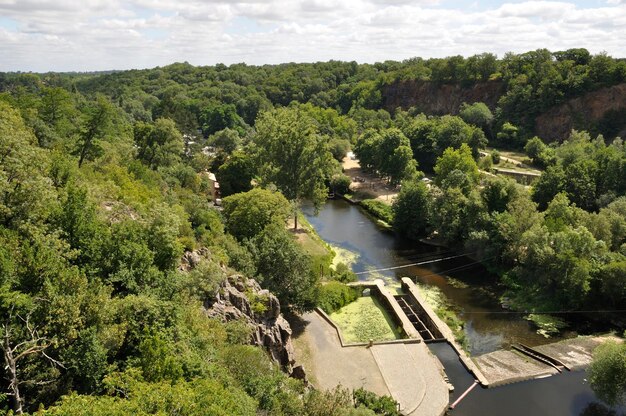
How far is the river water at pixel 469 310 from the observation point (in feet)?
88.3

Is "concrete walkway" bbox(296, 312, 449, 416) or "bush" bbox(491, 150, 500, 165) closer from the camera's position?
"concrete walkway" bbox(296, 312, 449, 416)

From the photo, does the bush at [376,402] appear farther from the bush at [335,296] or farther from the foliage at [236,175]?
the foliage at [236,175]

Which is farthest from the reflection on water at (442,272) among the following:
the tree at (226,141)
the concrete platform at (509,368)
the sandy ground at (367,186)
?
the tree at (226,141)

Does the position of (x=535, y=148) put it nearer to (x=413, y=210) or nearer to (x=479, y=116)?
(x=479, y=116)

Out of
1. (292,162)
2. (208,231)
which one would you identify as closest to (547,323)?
(208,231)

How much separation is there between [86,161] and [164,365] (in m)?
27.4

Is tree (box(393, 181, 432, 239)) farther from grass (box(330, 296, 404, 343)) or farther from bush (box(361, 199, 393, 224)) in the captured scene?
grass (box(330, 296, 404, 343))

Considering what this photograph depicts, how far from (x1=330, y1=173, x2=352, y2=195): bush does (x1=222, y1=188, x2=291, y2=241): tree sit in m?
28.9

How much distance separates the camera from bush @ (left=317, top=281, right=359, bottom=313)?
34.5 metres

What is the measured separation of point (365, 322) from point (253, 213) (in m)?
12.1

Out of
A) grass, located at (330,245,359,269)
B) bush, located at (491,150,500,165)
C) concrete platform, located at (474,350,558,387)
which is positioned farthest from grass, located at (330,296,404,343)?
bush, located at (491,150,500,165)

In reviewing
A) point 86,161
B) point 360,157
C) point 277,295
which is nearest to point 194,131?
point 360,157

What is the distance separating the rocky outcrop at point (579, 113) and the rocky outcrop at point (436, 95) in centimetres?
1265

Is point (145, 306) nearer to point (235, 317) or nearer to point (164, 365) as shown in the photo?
point (164, 365)
